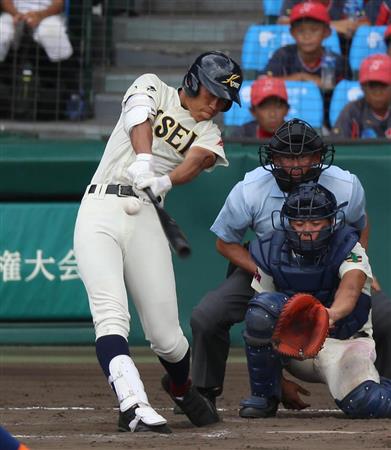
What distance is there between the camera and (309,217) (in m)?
5.46

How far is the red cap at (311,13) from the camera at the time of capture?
9398 millimetres

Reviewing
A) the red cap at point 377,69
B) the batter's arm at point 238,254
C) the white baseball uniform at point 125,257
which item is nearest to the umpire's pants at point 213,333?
the batter's arm at point 238,254

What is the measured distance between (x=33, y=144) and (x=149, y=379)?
86.0 inches

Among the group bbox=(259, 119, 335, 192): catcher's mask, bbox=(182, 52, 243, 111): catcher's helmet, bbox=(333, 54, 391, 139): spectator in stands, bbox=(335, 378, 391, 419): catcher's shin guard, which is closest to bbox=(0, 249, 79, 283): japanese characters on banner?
bbox=(333, 54, 391, 139): spectator in stands

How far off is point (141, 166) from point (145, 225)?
0.94 ft

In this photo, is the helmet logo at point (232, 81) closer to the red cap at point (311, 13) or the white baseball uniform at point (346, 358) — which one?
the white baseball uniform at point (346, 358)

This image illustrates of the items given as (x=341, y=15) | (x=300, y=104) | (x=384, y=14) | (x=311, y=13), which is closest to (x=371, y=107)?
(x=300, y=104)

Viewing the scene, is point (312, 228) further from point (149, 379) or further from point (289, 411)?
point (149, 379)

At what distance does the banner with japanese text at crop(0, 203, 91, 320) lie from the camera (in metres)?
8.59

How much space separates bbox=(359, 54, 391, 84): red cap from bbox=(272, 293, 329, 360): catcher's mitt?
3.87 meters

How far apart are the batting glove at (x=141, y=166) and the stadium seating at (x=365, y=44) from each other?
466cm

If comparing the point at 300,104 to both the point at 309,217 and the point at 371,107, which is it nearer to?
the point at 371,107

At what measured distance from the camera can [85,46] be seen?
9891 millimetres

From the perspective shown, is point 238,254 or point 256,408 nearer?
point 256,408
